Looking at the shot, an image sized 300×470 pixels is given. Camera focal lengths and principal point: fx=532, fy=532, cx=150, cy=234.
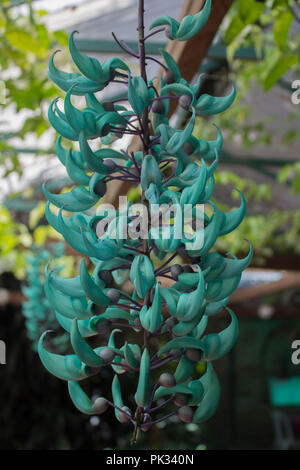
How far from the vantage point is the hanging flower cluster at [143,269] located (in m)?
0.57

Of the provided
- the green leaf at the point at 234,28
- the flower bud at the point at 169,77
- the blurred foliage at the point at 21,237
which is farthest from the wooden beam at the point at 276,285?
the flower bud at the point at 169,77

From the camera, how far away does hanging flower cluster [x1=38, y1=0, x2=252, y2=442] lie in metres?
0.57

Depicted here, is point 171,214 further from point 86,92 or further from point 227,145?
point 227,145

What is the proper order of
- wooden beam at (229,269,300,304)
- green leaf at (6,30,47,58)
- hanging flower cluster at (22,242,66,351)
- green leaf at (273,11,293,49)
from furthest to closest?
wooden beam at (229,269,300,304) → hanging flower cluster at (22,242,66,351) → green leaf at (6,30,47,58) → green leaf at (273,11,293,49)

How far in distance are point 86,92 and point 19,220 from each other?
3.94 metres

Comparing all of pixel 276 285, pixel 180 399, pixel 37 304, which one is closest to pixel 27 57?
pixel 180 399

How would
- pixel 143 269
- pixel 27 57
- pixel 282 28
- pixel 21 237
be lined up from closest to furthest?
pixel 143 269 < pixel 282 28 < pixel 27 57 < pixel 21 237

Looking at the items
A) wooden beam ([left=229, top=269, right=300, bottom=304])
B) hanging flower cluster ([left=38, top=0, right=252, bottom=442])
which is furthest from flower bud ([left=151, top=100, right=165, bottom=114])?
wooden beam ([left=229, top=269, right=300, bottom=304])

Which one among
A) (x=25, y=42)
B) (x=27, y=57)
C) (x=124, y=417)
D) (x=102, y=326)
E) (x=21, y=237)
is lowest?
(x=124, y=417)

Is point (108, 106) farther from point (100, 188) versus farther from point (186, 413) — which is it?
point (186, 413)

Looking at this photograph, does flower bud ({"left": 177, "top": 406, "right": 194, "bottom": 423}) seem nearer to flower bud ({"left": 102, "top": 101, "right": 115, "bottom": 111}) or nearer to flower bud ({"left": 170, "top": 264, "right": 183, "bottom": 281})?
flower bud ({"left": 170, "top": 264, "right": 183, "bottom": 281})

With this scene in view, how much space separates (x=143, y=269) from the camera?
57cm

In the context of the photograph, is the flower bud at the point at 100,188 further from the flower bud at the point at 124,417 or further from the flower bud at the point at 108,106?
the flower bud at the point at 124,417

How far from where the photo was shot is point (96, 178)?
625 millimetres
